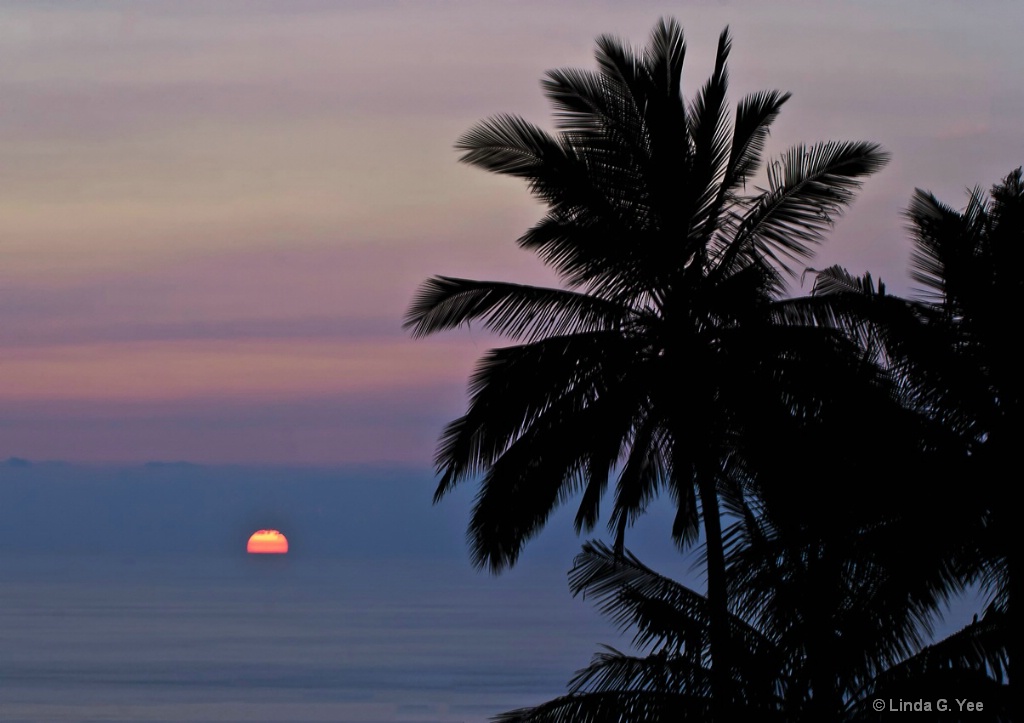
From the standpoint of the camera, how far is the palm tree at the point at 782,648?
12.4 metres

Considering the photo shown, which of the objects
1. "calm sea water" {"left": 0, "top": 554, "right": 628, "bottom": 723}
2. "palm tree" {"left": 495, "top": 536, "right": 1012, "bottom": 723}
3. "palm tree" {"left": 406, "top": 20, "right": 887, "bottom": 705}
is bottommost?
"palm tree" {"left": 495, "top": 536, "right": 1012, "bottom": 723}

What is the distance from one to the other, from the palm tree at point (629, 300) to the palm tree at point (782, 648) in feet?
2.05

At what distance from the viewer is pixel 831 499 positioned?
42.3 feet

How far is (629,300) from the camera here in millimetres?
14242

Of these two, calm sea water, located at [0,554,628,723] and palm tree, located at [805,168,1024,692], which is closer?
palm tree, located at [805,168,1024,692]

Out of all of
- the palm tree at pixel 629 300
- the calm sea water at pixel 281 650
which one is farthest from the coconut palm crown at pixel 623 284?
the calm sea water at pixel 281 650

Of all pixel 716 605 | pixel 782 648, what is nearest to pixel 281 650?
pixel 782 648

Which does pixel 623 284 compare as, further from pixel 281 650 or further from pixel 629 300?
pixel 281 650

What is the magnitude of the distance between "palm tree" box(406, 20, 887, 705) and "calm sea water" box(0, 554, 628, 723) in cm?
5551

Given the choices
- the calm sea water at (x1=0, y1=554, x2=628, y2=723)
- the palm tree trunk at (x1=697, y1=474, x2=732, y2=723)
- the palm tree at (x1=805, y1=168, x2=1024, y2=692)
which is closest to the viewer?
the palm tree at (x1=805, y1=168, x2=1024, y2=692)

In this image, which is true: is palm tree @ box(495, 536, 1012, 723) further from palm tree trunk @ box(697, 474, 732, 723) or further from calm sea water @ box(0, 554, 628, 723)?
calm sea water @ box(0, 554, 628, 723)

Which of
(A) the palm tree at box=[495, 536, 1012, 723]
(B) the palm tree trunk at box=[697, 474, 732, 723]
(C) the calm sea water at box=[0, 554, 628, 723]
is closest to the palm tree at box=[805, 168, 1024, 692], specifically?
(A) the palm tree at box=[495, 536, 1012, 723]

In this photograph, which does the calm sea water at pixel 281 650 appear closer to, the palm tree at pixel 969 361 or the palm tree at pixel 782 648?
the palm tree at pixel 782 648

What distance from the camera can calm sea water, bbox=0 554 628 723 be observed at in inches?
2805
